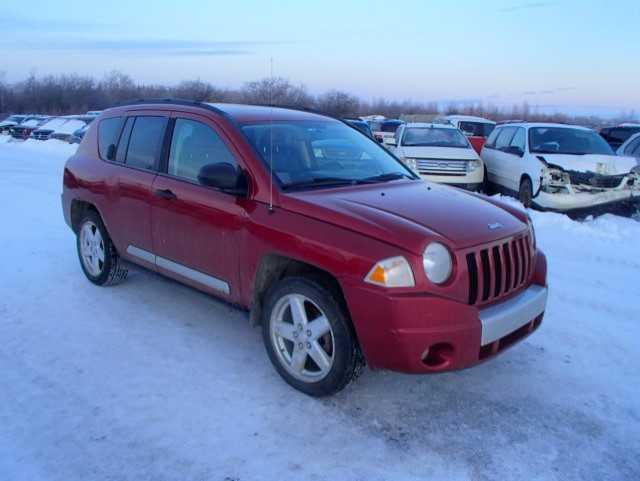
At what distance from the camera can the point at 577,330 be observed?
471 centimetres

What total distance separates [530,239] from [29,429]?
337cm

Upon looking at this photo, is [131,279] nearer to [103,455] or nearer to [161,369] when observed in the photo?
[161,369]

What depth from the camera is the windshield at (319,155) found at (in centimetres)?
406

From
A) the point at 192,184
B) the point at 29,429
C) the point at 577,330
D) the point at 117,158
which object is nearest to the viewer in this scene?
the point at 29,429

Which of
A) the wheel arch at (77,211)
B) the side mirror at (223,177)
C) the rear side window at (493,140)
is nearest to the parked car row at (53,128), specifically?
the rear side window at (493,140)

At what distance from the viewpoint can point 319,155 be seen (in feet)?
14.5

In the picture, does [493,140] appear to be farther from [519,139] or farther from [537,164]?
[537,164]

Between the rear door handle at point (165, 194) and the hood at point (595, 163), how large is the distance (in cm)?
800

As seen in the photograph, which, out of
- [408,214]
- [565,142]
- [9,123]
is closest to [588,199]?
[565,142]

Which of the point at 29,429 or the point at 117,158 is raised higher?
the point at 117,158

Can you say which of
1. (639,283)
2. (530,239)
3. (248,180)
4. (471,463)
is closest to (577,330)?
(530,239)

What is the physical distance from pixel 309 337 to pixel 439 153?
9.11 m

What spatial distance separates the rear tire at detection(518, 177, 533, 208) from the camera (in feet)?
35.0

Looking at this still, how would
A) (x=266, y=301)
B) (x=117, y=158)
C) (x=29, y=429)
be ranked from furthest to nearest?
(x=117, y=158) → (x=266, y=301) → (x=29, y=429)
